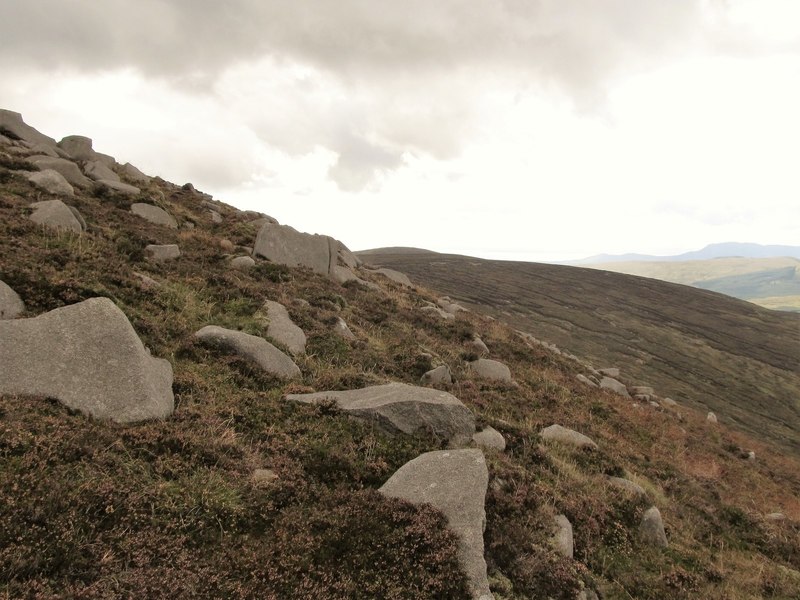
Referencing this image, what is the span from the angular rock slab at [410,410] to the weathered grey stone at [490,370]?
8.05m

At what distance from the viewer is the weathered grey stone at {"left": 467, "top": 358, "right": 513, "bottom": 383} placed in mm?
A: 18211

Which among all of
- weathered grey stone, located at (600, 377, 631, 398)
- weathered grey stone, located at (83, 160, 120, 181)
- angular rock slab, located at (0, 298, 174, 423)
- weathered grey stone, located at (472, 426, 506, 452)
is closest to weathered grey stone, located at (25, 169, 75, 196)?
weathered grey stone, located at (83, 160, 120, 181)

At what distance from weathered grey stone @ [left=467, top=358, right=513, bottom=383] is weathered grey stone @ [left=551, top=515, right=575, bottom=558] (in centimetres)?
981

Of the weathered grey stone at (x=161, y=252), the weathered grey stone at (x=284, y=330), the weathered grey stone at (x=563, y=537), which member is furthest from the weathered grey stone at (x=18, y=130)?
the weathered grey stone at (x=563, y=537)

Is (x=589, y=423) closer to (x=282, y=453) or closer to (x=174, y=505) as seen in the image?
(x=282, y=453)

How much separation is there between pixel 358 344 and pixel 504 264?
71741mm

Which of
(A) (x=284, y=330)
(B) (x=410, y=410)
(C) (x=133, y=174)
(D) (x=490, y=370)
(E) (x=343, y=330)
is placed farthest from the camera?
(C) (x=133, y=174)

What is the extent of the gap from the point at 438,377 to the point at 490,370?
413 centimetres

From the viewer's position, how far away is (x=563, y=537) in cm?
764

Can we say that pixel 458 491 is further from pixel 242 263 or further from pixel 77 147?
pixel 77 147

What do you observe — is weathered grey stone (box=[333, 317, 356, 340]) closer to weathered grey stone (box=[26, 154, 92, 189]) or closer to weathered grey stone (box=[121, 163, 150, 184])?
weathered grey stone (box=[26, 154, 92, 189])

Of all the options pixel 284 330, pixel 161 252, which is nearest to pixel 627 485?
pixel 284 330

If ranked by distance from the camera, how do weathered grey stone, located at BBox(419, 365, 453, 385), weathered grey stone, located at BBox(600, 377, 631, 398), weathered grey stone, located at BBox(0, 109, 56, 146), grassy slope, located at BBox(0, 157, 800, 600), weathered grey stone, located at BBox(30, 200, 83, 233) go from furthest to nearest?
1. weathered grey stone, located at BBox(0, 109, 56, 146)
2. weathered grey stone, located at BBox(600, 377, 631, 398)
3. weathered grey stone, located at BBox(419, 365, 453, 385)
4. weathered grey stone, located at BBox(30, 200, 83, 233)
5. grassy slope, located at BBox(0, 157, 800, 600)

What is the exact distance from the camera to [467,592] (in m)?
5.76
